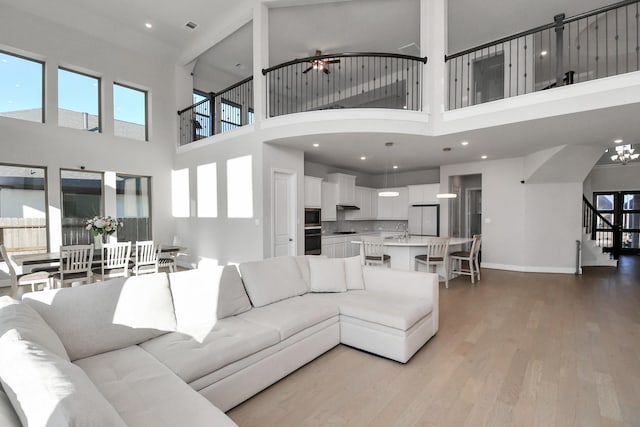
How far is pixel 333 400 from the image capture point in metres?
2.17

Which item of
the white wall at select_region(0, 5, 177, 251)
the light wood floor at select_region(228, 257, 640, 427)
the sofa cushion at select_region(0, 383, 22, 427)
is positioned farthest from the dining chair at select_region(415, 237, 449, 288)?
the white wall at select_region(0, 5, 177, 251)

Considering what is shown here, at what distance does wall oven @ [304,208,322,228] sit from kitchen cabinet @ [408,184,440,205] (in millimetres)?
3211

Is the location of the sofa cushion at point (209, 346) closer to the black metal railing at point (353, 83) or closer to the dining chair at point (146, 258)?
the dining chair at point (146, 258)

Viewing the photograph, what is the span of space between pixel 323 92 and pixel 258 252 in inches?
215

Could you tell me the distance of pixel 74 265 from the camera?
13.6 ft

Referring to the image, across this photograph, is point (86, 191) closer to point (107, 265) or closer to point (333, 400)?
point (107, 265)

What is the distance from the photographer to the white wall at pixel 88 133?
217 inches

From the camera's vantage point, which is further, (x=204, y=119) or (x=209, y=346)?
(x=204, y=119)

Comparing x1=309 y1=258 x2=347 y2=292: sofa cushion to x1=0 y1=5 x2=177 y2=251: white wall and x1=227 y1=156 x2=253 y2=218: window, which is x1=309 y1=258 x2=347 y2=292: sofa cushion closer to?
x1=227 y1=156 x2=253 y2=218: window

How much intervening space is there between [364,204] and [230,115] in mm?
4700

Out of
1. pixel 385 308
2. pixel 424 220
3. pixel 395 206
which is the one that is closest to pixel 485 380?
→ pixel 385 308

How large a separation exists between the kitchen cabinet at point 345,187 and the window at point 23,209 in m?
6.16

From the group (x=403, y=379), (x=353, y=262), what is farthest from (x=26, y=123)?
(x=403, y=379)

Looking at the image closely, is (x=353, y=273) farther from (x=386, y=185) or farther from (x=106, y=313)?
(x=386, y=185)
